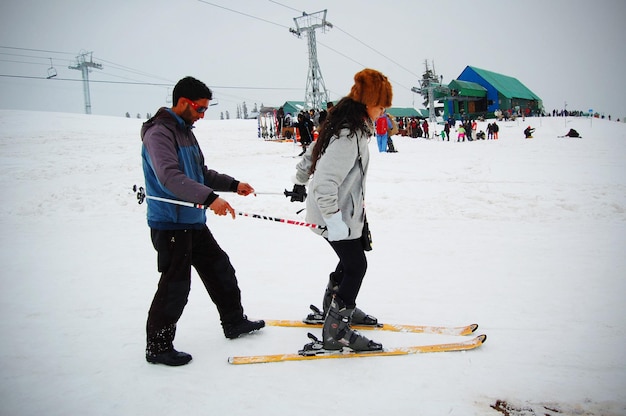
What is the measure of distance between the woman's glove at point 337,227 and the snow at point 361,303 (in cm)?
94

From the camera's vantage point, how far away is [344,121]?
8.58 ft

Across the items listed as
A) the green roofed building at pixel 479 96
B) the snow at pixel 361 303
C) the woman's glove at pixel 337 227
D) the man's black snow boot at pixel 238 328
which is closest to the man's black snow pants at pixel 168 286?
the snow at pixel 361 303

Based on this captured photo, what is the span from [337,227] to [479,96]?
45.2 m

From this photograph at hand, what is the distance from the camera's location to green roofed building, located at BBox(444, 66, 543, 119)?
4025 centimetres

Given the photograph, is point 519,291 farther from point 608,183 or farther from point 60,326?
point 608,183

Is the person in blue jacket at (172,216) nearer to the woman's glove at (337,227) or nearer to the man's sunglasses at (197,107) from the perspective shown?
the man's sunglasses at (197,107)

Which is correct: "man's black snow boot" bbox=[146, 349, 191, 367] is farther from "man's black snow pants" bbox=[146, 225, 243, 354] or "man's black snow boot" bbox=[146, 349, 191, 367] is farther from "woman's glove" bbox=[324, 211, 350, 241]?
"woman's glove" bbox=[324, 211, 350, 241]

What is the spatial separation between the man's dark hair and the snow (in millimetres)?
1948

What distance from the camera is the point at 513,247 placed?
521 cm

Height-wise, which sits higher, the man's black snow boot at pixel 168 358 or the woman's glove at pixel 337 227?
the woman's glove at pixel 337 227

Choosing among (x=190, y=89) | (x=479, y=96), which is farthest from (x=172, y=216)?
(x=479, y=96)

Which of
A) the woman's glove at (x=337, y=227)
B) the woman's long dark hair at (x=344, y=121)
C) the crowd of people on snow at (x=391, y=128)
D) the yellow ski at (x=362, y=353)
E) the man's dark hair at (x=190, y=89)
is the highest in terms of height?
the crowd of people on snow at (x=391, y=128)

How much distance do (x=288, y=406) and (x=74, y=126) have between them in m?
30.9

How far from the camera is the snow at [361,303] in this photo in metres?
2.38
